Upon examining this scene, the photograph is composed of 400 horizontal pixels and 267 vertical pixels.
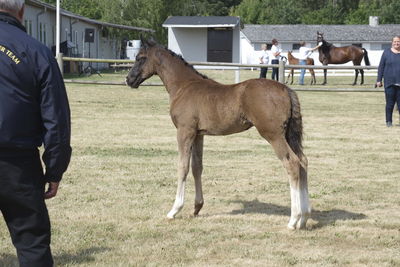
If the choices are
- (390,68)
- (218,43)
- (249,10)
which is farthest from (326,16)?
(390,68)

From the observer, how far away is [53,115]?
364 centimetres

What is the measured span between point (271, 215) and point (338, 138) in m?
6.57

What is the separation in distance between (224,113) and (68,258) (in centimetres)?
217

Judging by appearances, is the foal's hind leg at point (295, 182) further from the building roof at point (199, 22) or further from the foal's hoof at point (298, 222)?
the building roof at point (199, 22)

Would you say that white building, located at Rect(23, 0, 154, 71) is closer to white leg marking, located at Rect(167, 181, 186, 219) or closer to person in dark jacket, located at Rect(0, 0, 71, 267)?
white leg marking, located at Rect(167, 181, 186, 219)

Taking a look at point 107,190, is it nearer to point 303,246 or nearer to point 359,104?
point 303,246

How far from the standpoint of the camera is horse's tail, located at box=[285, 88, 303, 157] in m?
6.36

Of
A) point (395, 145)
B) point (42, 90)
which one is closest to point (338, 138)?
point (395, 145)

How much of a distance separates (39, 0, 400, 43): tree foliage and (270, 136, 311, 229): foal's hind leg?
47445 mm

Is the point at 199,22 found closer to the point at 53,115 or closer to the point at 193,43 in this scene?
the point at 193,43

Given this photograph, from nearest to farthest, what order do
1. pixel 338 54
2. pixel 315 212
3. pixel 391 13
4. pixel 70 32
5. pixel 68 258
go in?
pixel 68 258, pixel 315 212, pixel 338 54, pixel 70 32, pixel 391 13

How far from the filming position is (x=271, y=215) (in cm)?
705

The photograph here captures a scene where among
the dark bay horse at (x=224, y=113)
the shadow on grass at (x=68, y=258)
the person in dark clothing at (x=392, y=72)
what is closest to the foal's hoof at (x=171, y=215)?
the dark bay horse at (x=224, y=113)

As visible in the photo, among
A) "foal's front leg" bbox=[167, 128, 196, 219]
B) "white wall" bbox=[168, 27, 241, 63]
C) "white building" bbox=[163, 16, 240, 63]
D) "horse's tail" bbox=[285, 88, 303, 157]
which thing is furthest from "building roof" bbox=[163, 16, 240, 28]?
"horse's tail" bbox=[285, 88, 303, 157]
